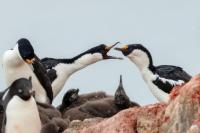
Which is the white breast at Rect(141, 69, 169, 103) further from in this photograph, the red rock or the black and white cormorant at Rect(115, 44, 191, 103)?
the red rock

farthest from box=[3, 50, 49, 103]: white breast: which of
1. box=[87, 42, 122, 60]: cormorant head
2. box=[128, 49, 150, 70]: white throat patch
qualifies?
box=[87, 42, 122, 60]: cormorant head

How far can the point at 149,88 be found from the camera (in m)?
16.4

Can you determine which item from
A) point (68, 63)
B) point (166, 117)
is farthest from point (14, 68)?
point (166, 117)

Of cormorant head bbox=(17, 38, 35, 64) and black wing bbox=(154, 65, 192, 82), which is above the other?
cormorant head bbox=(17, 38, 35, 64)

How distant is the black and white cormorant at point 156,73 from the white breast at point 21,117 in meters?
2.72

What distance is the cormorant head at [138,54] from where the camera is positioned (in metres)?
17.0

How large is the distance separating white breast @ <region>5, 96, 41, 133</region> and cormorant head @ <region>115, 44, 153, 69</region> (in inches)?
140

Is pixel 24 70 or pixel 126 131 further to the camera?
pixel 24 70

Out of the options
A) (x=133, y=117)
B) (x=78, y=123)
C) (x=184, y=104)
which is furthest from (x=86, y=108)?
(x=184, y=104)

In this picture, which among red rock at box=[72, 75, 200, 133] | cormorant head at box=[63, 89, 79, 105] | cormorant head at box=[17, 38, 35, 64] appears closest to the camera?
red rock at box=[72, 75, 200, 133]

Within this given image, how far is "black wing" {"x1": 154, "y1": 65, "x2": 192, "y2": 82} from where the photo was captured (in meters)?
15.9

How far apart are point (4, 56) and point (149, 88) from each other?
129 inches

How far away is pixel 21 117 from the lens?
14.1 metres

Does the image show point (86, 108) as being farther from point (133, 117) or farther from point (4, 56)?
point (133, 117)
